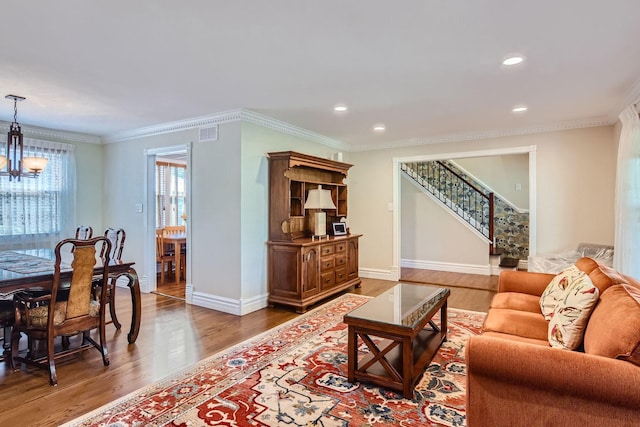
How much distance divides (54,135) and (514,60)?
616 centimetres

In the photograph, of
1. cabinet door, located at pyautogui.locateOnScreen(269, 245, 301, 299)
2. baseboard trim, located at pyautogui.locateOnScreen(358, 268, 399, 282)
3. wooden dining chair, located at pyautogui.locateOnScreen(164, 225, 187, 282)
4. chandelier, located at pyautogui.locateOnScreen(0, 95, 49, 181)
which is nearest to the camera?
chandelier, located at pyautogui.locateOnScreen(0, 95, 49, 181)

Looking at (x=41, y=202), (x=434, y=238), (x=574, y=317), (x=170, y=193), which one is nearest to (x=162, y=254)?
(x=170, y=193)

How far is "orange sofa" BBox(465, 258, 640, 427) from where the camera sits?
55.4 inches

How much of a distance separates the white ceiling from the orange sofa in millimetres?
1740

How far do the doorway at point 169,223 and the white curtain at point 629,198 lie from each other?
4.99 meters

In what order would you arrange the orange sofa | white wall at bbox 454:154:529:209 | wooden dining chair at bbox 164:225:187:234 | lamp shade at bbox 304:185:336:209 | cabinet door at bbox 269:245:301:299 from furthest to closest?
white wall at bbox 454:154:529:209 → wooden dining chair at bbox 164:225:187:234 → lamp shade at bbox 304:185:336:209 → cabinet door at bbox 269:245:301:299 → the orange sofa

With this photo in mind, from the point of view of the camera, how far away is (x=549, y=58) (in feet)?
8.80

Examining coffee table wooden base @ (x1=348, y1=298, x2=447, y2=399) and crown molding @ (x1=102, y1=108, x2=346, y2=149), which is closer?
coffee table wooden base @ (x1=348, y1=298, x2=447, y2=399)

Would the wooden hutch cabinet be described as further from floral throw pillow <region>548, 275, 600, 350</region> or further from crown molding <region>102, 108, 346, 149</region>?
floral throw pillow <region>548, 275, 600, 350</region>

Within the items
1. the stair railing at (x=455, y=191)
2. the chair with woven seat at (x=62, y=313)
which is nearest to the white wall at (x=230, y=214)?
the chair with woven seat at (x=62, y=313)

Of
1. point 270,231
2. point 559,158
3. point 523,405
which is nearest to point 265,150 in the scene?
point 270,231

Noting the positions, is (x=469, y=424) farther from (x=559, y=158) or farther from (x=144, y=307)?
(x=559, y=158)

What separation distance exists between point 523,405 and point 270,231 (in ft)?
11.3

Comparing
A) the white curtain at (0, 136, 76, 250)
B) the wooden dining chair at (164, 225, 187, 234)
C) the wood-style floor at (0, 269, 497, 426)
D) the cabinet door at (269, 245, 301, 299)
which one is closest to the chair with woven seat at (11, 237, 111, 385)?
the wood-style floor at (0, 269, 497, 426)
